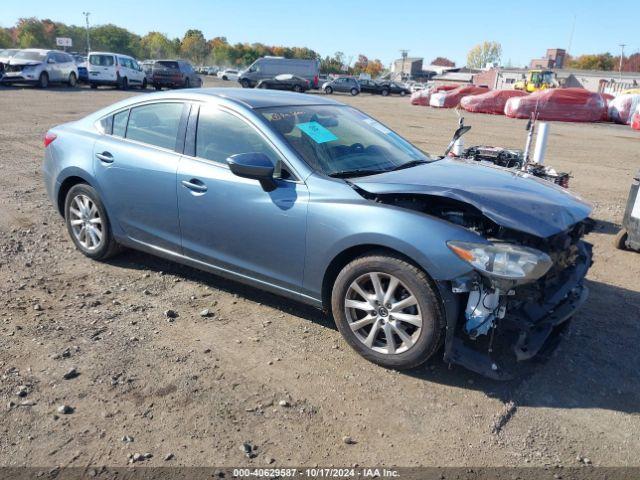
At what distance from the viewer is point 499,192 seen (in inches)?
140

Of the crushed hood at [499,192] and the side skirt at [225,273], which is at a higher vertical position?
the crushed hood at [499,192]

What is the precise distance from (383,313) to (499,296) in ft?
2.32

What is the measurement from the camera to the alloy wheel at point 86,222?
4918mm

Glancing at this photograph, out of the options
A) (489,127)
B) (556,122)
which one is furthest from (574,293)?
(556,122)

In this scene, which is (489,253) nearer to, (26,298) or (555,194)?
(555,194)

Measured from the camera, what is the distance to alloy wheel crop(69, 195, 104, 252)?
4.92 meters

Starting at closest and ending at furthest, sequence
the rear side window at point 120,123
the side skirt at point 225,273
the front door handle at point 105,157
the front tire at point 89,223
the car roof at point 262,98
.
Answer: the side skirt at point 225,273, the car roof at point 262,98, the front door handle at point 105,157, the rear side window at point 120,123, the front tire at point 89,223

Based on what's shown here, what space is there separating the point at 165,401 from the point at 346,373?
1.10m

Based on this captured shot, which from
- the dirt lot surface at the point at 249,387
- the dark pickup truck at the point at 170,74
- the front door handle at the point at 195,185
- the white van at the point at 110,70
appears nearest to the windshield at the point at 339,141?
the front door handle at the point at 195,185

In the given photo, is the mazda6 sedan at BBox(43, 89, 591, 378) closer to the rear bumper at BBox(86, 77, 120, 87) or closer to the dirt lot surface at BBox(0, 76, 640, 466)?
the dirt lot surface at BBox(0, 76, 640, 466)

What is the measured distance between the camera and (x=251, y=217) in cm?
383

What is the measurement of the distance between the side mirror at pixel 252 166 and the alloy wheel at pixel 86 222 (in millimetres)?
1890

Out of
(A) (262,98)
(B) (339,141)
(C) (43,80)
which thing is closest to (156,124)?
(A) (262,98)

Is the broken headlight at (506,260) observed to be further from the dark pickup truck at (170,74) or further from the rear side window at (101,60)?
the dark pickup truck at (170,74)
